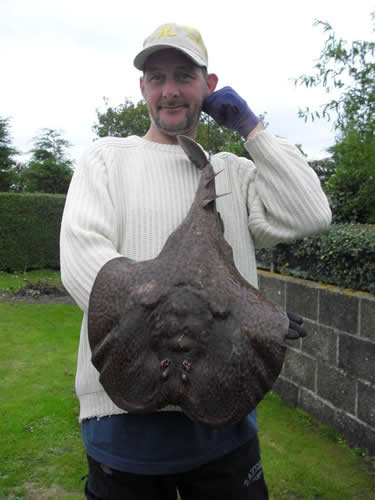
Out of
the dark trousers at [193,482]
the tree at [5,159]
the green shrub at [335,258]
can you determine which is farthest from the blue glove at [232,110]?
the tree at [5,159]

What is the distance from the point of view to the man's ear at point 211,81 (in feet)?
6.86

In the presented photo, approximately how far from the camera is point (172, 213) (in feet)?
6.18

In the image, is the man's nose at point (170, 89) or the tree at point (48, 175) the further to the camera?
the tree at point (48, 175)

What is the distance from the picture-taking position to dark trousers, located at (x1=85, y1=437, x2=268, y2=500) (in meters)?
1.84

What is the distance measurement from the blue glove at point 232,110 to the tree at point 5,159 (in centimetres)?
2061

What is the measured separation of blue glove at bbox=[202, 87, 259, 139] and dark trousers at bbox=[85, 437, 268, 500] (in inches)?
55.3

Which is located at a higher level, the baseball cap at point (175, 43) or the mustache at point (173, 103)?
the baseball cap at point (175, 43)

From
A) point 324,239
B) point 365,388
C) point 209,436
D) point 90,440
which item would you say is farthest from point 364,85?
point 90,440

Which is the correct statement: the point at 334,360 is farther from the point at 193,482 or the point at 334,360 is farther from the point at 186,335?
the point at 186,335

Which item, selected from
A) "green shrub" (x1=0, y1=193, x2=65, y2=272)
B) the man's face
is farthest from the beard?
"green shrub" (x1=0, y1=193, x2=65, y2=272)

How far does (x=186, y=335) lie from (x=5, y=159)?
851 inches

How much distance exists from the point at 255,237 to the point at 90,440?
113 centimetres

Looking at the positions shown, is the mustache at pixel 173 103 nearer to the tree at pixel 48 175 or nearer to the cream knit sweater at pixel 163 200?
the cream knit sweater at pixel 163 200

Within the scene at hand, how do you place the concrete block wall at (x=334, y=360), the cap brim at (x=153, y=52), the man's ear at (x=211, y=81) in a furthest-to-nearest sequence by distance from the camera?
the concrete block wall at (x=334, y=360) < the man's ear at (x=211, y=81) < the cap brim at (x=153, y=52)
